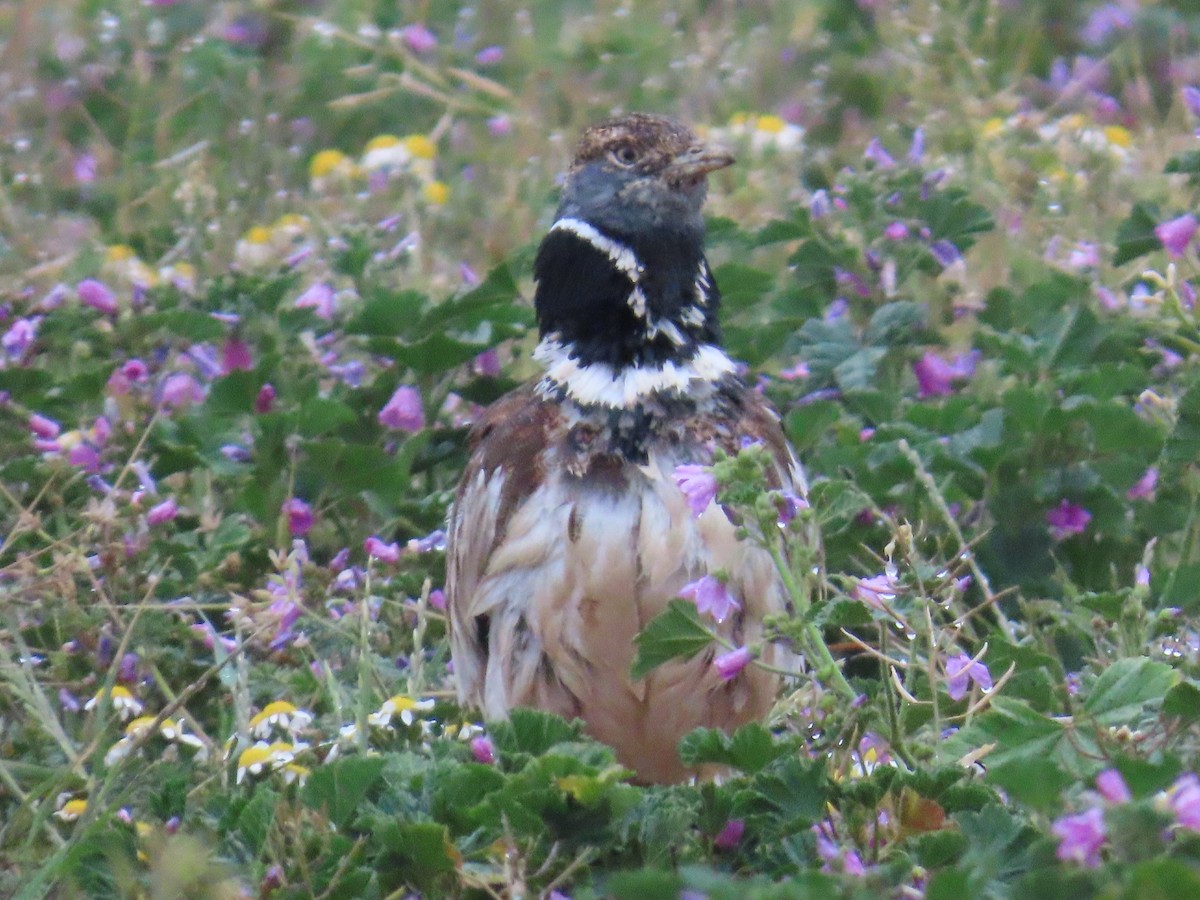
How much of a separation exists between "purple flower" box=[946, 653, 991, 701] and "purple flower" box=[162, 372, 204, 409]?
2.58 meters

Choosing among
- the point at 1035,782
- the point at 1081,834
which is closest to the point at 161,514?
the point at 1035,782

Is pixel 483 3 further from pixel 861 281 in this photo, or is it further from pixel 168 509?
pixel 168 509

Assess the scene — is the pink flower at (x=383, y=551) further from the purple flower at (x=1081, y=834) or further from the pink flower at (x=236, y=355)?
the purple flower at (x=1081, y=834)

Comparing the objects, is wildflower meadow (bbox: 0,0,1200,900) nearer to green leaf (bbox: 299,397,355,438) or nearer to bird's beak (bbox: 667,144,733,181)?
green leaf (bbox: 299,397,355,438)

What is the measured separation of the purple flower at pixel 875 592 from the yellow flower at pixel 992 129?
389cm

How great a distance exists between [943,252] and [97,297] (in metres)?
2.00

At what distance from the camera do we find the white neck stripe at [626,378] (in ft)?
12.6

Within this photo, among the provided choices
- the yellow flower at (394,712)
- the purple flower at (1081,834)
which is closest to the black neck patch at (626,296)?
the yellow flower at (394,712)

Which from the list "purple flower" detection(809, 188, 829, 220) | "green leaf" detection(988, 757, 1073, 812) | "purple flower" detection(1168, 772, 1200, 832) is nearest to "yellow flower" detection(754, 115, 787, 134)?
"purple flower" detection(809, 188, 829, 220)

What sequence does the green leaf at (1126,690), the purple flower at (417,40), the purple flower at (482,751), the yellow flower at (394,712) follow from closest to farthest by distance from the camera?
the green leaf at (1126,690) → the purple flower at (482,751) → the yellow flower at (394,712) → the purple flower at (417,40)

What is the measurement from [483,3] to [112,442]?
13.7ft

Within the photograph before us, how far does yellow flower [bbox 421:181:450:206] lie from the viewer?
707 centimetres

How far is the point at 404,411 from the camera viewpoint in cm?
487

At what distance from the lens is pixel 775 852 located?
2.81 metres
